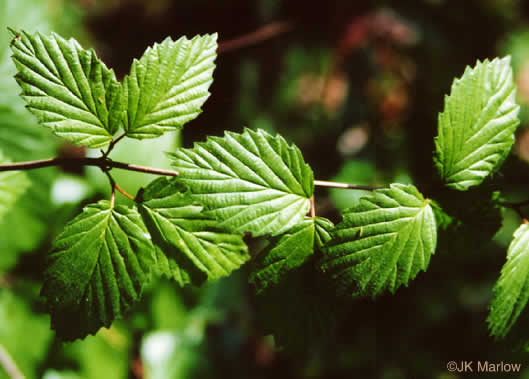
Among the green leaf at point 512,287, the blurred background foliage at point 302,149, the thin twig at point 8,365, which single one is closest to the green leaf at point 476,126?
the green leaf at point 512,287

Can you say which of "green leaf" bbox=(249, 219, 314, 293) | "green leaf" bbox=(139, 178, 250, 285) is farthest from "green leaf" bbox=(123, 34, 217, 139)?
"green leaf" bbox=(249, 219, 314, 293)

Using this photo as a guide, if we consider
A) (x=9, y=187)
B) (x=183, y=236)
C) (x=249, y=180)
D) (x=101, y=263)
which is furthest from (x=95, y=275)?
(x=9, y=187)

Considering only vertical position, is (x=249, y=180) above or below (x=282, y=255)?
above

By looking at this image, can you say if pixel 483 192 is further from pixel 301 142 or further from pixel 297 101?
pixel 297 101

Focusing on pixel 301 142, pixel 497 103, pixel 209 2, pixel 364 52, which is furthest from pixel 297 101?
pixel 497 103

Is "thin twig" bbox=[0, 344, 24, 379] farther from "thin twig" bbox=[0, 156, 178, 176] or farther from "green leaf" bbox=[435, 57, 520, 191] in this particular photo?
"green leaf" bbox=[435, 57, 520, 191]

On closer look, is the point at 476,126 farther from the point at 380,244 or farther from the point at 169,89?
the point at 169,89

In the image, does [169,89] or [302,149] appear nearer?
[169,89]
